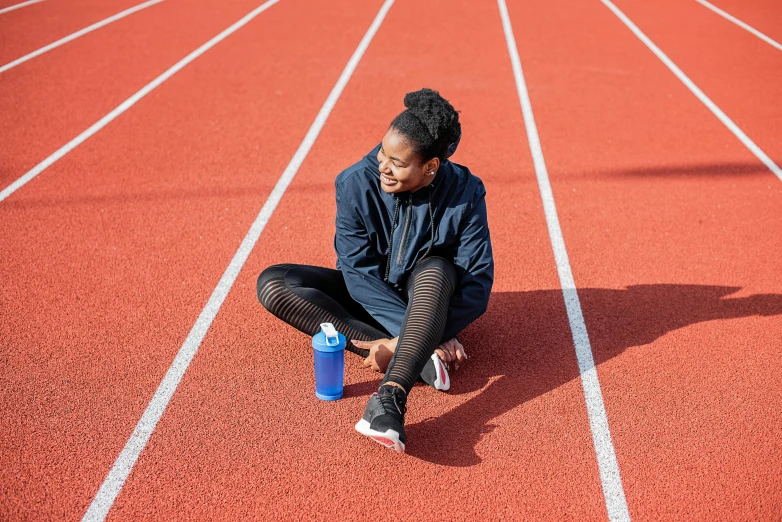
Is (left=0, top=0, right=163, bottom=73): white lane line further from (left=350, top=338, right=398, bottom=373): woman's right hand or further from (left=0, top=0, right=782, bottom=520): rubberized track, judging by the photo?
(left=350, top=338, right=398, bottom=373): woman's right hand

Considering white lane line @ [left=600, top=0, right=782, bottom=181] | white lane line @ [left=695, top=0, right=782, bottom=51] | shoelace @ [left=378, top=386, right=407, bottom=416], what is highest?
shoelace @ [left=378, top=386, right=407, bottom=416]

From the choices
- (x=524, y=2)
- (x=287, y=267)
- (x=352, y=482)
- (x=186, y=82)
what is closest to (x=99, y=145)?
(x=186, y=82)

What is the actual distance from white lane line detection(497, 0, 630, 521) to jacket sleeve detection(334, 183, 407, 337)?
3.40ft

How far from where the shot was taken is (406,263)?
3.79m

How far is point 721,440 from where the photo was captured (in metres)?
3.58

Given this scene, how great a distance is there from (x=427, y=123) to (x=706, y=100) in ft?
20.1

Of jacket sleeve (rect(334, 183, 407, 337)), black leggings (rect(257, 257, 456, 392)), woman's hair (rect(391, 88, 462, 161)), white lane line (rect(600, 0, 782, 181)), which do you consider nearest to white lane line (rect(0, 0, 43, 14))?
white lane line (rect(600, 0, 782, 181))

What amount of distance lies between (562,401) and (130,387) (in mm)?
2110

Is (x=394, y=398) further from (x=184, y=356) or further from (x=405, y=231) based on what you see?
(x=184, y=356)

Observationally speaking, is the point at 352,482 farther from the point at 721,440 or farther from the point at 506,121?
the point at 506,121

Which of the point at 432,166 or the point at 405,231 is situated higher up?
the point at 432,166

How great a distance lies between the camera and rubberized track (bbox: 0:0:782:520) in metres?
3.26

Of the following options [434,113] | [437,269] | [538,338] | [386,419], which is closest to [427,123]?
[434,113]

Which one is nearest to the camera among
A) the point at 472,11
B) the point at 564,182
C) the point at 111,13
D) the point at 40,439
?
the point at 40,439
